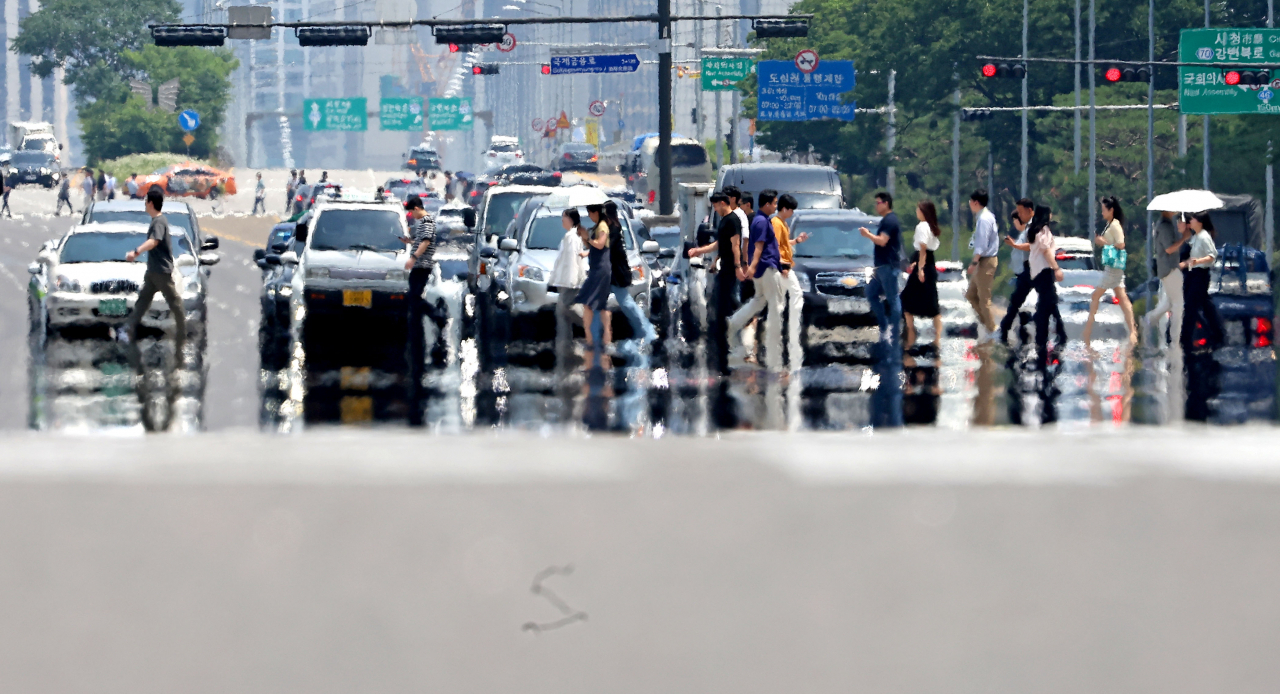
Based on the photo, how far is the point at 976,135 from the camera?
69.7 m

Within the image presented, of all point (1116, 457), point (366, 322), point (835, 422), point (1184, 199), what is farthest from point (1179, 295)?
point (1116, 457)

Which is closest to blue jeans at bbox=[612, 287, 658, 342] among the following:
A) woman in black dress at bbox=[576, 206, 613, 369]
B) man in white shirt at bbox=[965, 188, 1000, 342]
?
woman in black dress at bbox=[576, 206, 613, 369]

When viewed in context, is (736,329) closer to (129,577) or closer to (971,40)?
(129,577)

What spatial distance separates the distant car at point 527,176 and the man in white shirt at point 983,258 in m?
56.4

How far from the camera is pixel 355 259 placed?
72.5 ft

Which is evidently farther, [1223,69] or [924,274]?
[1223,69]

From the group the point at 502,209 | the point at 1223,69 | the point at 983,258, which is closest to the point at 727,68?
the point at 1223,69

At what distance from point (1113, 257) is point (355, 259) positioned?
27.9ft

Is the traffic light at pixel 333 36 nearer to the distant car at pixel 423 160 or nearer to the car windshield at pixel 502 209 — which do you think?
the car windshield at pixel 502 209

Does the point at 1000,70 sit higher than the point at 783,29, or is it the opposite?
the point at 783,29

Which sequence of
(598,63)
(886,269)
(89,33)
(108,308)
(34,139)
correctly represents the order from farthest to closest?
(89,33) < (34,139) < (598,63) < (108,308) < (886,269)

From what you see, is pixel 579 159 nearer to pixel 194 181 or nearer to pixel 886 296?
pixel 194 181

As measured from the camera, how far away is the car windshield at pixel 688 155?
208 ft

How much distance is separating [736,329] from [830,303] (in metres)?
2.91
